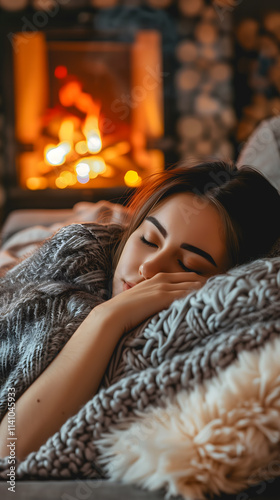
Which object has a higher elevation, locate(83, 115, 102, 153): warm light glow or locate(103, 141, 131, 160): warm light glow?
locate(83, 115, 102, 153): warm light glow

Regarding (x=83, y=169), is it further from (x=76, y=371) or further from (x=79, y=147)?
(x=76, y=371)

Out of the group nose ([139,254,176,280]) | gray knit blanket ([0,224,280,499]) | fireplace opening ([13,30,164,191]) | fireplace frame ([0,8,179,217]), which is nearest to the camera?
gray knit blanket ([0,224,280,499])

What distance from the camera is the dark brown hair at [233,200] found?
2.87ft

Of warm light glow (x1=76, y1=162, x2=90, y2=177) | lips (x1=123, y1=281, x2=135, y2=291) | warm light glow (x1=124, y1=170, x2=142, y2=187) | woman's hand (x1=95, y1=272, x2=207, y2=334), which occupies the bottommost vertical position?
warm light glow (x1=124, y1=170, x2=142, y2=187)

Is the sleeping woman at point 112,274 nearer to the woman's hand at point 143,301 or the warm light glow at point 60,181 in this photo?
the woman's hand at point 143,301

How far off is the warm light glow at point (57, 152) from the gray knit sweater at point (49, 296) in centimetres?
245

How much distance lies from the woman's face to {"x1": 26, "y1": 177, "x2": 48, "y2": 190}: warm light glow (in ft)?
8.34

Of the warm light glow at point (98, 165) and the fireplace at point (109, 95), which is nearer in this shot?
the fireplace at point (109, 95)

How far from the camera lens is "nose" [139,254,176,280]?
79cm

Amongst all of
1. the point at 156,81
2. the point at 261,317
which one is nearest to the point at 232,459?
the point at 261,317

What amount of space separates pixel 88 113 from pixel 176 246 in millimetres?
2731

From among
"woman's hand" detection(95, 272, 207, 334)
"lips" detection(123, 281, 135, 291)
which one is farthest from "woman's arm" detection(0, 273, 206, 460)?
"lips" detection(123, 281, 135, 291)

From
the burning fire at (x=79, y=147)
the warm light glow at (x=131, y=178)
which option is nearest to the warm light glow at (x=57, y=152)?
the burning fire at (x=79, y=147)

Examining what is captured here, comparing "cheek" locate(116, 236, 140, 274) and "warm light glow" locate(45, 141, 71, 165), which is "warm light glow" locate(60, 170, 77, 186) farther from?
"cheek" locate(116, 236, 140, 274)
